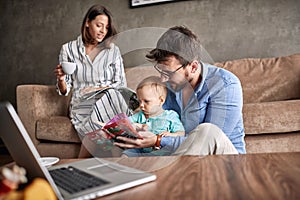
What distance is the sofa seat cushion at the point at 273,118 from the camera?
1.82 metres

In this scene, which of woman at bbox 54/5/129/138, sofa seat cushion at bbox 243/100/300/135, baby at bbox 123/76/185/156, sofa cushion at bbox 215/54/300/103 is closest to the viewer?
baby at bbox 123/76/185/156

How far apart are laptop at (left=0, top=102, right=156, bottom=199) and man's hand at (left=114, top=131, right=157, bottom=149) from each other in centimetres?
22

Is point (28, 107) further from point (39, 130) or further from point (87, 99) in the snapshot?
point (87, 99)

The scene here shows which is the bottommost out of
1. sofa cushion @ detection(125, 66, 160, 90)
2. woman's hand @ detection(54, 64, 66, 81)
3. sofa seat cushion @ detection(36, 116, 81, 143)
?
sofa seat cushion @ detection(36, 116, 81, 143)

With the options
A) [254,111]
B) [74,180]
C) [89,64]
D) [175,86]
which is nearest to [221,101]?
[175,86]

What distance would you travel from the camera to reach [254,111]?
1.87 metres

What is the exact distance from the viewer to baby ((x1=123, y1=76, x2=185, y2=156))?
3.37 feet

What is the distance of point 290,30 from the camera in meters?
2.64

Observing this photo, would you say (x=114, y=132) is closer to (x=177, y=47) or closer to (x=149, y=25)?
(x=177, y=47)

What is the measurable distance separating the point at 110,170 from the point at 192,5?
2.30 meters

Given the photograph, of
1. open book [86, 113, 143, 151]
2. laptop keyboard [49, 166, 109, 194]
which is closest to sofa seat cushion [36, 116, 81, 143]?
open book [86, 113, 143, 151]

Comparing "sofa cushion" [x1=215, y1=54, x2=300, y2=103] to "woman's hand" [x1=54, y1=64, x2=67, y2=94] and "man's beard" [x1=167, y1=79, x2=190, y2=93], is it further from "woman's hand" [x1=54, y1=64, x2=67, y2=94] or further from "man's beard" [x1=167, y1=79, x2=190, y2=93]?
"man's beard" [x1=167, y1=79, x2=190, y2=93]

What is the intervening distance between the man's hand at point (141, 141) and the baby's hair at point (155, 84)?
14cm

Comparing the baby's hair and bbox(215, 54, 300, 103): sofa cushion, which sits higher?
the baby's hair
